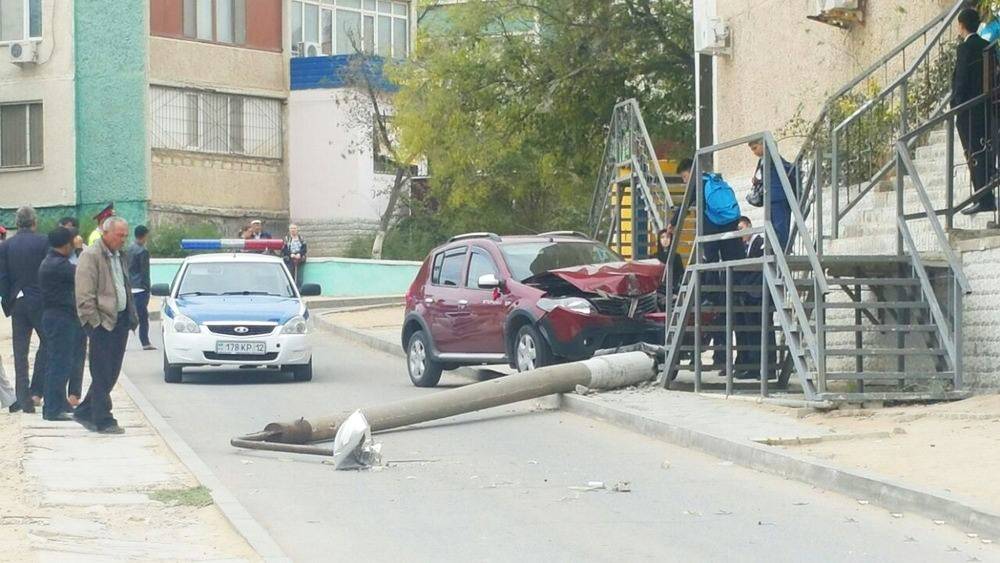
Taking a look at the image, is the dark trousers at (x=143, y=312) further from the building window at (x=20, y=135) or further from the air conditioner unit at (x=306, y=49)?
the air conditioner unit at (x=306, y=49)

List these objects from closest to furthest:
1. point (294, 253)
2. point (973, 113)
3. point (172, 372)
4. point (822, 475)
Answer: point (822, 475) → point (973, 113) → point (172, 372) → point (294, 253)

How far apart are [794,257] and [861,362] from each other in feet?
3.81

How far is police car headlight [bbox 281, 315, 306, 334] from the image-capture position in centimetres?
2069

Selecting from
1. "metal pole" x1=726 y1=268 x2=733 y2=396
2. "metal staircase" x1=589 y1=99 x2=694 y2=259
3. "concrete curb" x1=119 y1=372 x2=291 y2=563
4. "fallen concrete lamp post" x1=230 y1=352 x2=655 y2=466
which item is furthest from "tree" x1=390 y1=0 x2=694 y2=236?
"concrete curb" x1=119 y1=372 x2=291 y2=563

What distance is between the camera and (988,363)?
15.3 m

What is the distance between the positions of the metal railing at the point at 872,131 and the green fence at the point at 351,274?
21624 millimetres

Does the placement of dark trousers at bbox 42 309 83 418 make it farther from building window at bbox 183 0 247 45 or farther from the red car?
building window at bbox 183 0 247 45

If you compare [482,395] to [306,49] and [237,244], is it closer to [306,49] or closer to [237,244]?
[237,244]

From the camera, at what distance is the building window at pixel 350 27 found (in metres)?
46.9

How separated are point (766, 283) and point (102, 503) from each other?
691cm

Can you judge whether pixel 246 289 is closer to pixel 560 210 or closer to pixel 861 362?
pixel 861 362

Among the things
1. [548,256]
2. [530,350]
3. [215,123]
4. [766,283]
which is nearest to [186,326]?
[548,256]

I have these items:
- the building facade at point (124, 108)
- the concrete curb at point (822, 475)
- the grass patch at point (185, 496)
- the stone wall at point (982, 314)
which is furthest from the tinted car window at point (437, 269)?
the building facade at point (124, 108)

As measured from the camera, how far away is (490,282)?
746 inches
